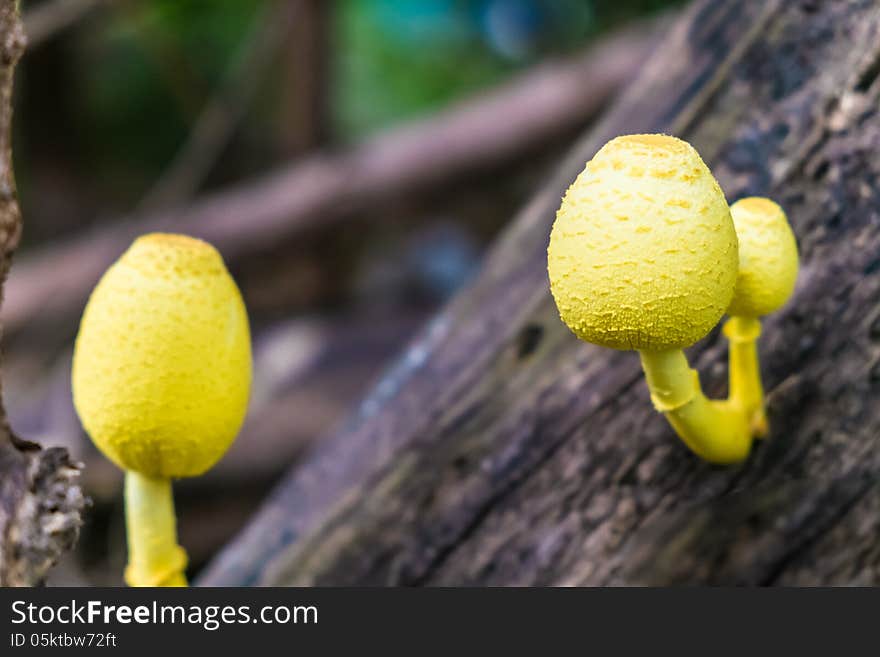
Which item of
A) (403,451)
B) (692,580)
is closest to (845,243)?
(692,580)

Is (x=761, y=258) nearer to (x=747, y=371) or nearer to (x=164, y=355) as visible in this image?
(x=747, y=371)

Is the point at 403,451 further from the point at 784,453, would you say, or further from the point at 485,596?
the point at 784,453

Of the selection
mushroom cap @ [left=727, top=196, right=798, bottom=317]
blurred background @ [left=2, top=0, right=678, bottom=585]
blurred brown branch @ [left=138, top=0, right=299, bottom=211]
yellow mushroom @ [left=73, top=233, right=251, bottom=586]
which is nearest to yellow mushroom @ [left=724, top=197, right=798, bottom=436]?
mushroom cap @ [left=727, top=196, right=798, bottom=317]

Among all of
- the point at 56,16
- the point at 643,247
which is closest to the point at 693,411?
the point at 643,247

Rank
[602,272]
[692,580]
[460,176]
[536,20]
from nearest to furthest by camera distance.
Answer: [602,272]
[692,580]
[460,176]
[536,20]

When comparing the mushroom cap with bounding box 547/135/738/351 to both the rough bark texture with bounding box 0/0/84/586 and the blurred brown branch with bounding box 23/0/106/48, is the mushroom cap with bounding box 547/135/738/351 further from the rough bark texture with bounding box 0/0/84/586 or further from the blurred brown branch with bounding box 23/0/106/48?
the blurred brown branch with bounding box 23/0/106/48
